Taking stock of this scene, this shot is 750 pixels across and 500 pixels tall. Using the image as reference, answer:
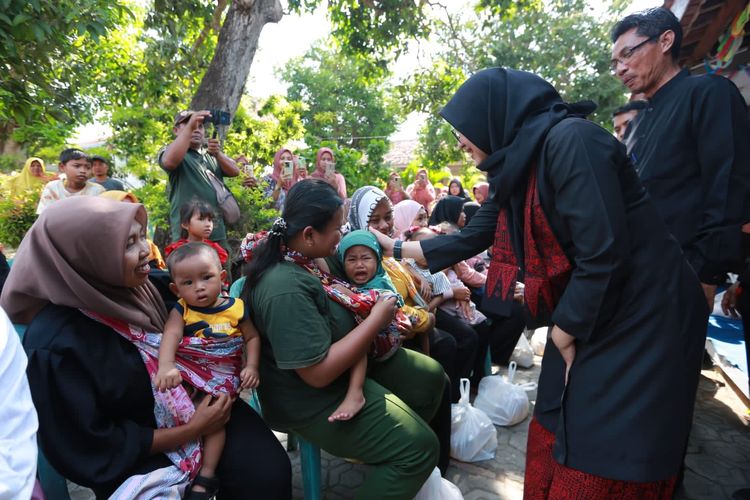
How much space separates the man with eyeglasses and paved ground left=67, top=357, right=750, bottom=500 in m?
1.23

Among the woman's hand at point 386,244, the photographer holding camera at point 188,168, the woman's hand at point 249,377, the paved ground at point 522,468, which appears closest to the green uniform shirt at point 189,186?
the photographer holding camera at point 188,168

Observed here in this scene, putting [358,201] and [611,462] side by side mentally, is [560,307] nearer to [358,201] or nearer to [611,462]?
[611,462]

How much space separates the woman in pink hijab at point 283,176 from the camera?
19.4 ft

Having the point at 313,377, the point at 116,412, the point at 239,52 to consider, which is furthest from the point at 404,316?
the point at 239,52

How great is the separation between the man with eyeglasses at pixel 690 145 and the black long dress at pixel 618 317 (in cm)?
63

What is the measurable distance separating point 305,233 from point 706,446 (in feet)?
9.78

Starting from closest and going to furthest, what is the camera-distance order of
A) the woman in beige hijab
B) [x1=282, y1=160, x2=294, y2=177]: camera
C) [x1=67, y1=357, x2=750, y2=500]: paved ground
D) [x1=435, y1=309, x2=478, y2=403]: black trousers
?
the woman in beige hijab
[x1=67, y1=357, x2=750, y2=500]: paved ground
[x1=435, y1=309, x2=478, y2=403]: black trousers
[x1=282, y1=160, x2=294, y2=177]: camera

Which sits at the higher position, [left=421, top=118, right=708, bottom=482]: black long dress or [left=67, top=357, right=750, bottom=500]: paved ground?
[left=421, top=118, right=708, bottom=482]: black long dress

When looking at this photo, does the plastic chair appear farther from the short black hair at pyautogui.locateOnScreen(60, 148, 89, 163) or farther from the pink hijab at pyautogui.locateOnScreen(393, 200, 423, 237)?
the short black hair at pyautogui.locateOnScreen(60, 148, 89, 163)

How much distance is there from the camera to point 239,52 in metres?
5.75

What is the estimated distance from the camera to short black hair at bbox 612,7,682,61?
2008 millimetres

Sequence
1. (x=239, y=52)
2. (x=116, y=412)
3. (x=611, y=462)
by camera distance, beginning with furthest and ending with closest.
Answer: (x=239, y=52), (x=116, y=412), (x=611, y=462)

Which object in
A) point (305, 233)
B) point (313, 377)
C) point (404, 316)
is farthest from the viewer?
point (404, 316)

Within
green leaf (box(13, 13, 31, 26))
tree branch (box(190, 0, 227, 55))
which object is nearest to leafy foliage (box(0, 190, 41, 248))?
tree branch (box(190, 0, 227, 55))
